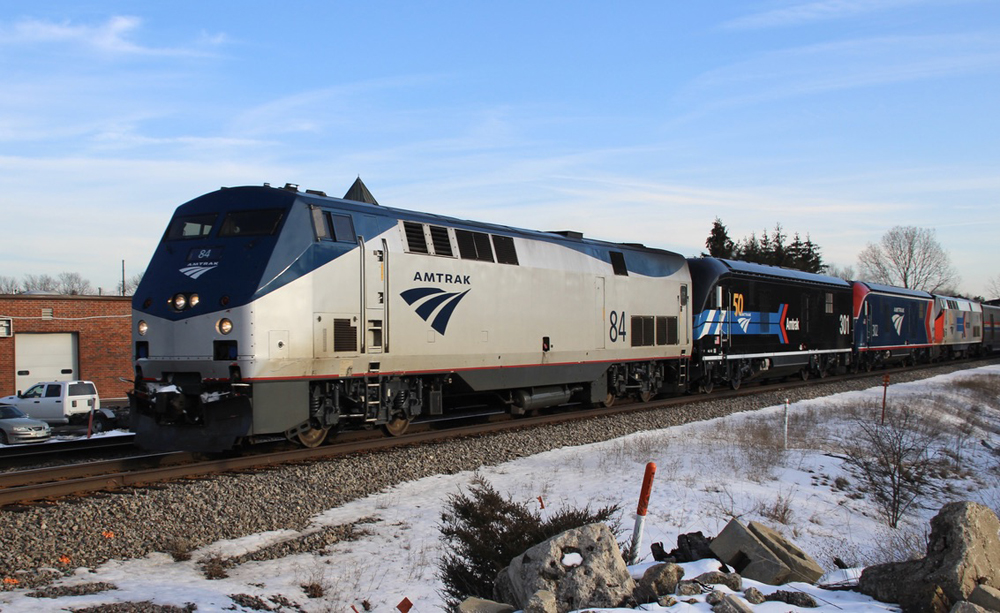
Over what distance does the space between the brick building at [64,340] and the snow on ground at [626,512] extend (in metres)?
26.3

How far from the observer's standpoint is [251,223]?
11.9 meters

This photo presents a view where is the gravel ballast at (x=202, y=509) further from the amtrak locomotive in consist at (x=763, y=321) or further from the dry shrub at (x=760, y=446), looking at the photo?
the amtrak locomotive in consist at (x=763, y=321)

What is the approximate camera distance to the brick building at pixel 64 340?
32656mm

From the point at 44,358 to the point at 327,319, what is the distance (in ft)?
89.6

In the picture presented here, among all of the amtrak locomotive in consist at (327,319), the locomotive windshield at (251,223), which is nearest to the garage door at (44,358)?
the amtrak locomotive in consist at (327,319)

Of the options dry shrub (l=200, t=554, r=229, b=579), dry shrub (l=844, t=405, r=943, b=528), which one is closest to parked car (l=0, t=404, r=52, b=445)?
dry shrub (l=200, t=554, r=229, b=579)

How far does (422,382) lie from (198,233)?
175 inches

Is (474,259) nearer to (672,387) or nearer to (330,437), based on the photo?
(330,437)

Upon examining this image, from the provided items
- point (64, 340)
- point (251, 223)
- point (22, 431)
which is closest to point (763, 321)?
point (251, 223)

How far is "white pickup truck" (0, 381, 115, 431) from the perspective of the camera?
2369 cm

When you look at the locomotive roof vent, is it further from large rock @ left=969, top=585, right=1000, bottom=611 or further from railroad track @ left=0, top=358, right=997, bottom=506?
large rock @ left=969, top=585, right=1000, bottom=611

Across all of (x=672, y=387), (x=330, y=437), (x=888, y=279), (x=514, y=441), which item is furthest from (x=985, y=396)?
(x=888, y=279)

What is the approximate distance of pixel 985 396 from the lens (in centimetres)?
2938

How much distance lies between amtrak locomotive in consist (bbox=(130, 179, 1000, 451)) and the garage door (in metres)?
23.5
